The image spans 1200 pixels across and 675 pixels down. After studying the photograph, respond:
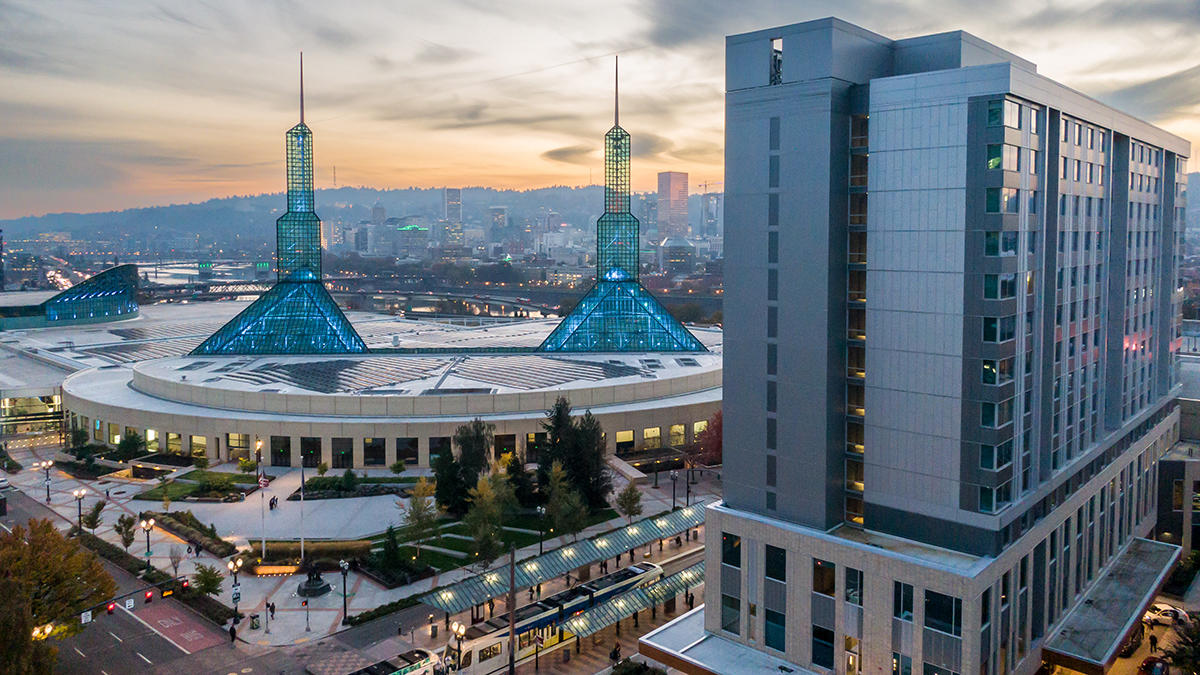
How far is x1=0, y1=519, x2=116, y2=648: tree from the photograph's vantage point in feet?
96.7

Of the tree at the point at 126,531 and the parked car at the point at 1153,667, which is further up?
the tree at the point at 126,531

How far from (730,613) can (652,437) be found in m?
32.8

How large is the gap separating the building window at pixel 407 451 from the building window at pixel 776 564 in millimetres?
33618

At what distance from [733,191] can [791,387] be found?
6849 mm

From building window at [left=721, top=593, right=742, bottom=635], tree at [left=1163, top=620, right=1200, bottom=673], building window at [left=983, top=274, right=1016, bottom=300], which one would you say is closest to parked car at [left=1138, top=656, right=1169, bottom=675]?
tree at [left=1163, top=620, right=1200, bottom=673]

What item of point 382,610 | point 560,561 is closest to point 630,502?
point 560,561

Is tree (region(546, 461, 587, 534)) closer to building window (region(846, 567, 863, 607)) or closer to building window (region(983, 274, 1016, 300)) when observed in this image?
building window (region(846, 567, 863, 607))

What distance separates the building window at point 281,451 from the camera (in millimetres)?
58438

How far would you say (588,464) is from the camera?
48.5 metres

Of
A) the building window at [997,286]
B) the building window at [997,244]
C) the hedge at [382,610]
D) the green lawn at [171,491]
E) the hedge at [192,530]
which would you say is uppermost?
the building window at [997,244]

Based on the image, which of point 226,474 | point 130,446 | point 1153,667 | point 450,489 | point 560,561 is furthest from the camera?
point 130,446

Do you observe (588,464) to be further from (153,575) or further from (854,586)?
(854,586)

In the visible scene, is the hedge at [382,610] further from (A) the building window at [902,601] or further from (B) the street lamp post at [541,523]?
(A) the building window at [902,601]

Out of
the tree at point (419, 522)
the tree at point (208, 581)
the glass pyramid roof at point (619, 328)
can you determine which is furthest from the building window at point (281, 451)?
the glass pyramid roof at point (619, 328)
